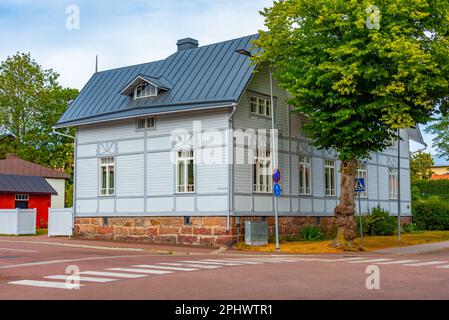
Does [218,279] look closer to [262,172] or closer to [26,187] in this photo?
[262,172]

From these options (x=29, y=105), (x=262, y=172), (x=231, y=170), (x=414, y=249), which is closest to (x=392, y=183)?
(x=414, y=249)

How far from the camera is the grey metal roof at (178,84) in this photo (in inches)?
1067

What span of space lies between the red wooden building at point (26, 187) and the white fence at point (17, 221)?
978 centimetres

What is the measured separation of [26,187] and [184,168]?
25.1m

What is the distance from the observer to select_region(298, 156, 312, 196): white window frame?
30938 millimetres

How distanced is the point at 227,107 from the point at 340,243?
7665 millimetres

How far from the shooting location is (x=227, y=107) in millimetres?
26719

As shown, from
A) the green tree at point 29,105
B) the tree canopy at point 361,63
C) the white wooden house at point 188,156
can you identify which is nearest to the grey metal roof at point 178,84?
the white wooden house at point 188,156

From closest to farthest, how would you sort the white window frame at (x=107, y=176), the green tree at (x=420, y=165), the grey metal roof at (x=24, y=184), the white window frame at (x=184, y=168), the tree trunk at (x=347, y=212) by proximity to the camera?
the tree trunk at (x=347, y=212)
the white window frame at (x=184, y=168)
the white window frame at (x=107, y=176)
the grey metal roof at (x=24, y=184)
the green tree at (x=420, y=165)

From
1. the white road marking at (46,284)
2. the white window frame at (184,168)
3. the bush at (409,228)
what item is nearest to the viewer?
the white road marking at (46,284)

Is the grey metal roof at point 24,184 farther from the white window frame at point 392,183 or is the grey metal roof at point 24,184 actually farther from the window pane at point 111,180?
the white window frame at point 392,183

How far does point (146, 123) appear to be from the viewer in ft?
97.3
